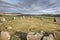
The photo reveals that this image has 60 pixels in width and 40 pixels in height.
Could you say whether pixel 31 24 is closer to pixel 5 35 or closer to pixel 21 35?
pixel 21 35

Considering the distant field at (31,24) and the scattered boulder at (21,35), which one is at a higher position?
the distant field at (31,24)

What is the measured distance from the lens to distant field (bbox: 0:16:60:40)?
1.81m

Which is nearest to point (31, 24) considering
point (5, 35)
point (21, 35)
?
point (21, 35)

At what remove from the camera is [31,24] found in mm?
1861

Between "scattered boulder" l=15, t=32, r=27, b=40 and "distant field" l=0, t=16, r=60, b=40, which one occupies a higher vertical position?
"distant field" l=0, t=16, r=60, b=40

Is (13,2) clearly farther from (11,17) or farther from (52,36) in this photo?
(52,36)

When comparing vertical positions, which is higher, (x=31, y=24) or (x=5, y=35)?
(x=31, y=24)

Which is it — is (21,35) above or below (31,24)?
below

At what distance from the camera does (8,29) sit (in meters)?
1.90

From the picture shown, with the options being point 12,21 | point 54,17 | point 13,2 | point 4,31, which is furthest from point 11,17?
point 54,17

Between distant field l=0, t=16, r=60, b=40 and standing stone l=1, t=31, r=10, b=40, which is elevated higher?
distant field l=0, t=16, r=60, b=40

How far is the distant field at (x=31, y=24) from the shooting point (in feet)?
5.93

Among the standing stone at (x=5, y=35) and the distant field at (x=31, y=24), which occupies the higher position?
the distant field at (x=31, y=24)

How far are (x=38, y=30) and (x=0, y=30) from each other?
52 cm
